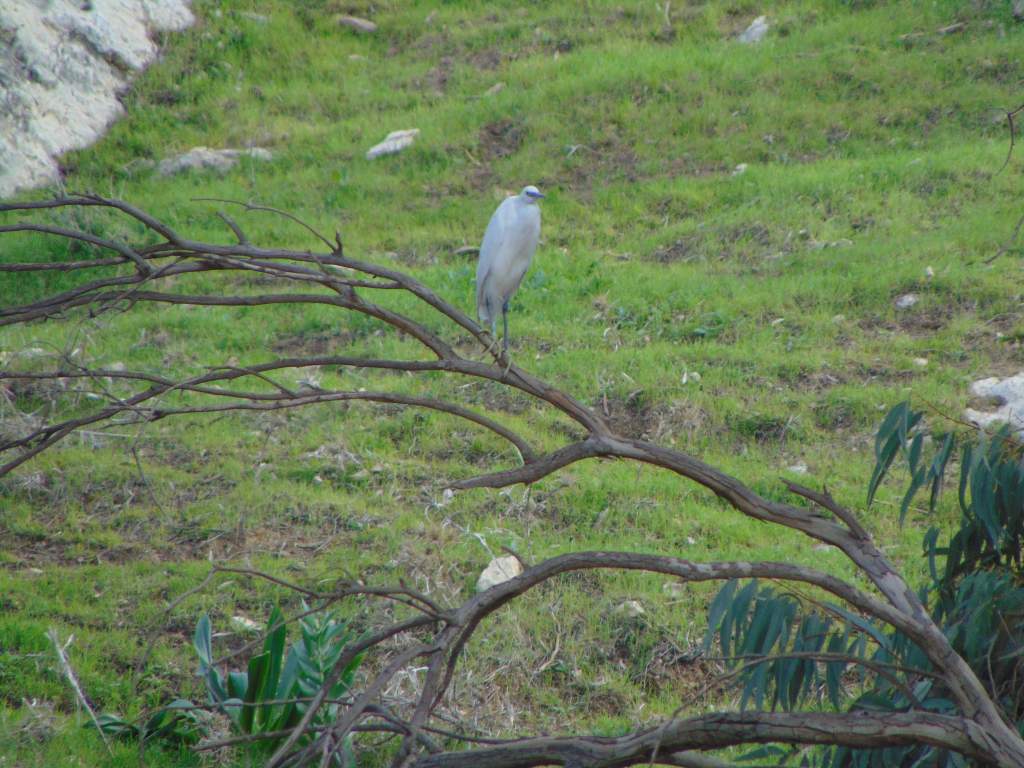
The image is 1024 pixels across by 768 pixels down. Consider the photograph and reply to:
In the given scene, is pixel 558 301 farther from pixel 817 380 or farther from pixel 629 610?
pixel 629 610

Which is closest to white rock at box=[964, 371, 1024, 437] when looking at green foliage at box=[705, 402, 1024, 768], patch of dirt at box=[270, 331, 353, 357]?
green foliage at box=[705, 402, 1024, 768]

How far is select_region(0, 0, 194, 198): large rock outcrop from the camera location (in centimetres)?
969

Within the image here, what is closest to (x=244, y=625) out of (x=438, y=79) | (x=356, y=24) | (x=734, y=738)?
(x=734, y=738)

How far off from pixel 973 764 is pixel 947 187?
632 cm

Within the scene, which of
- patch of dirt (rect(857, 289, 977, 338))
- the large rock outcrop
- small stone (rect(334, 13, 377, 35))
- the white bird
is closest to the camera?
the white bird

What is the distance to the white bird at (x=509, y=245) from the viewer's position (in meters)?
6.36

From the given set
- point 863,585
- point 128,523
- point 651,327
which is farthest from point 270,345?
point 863,585

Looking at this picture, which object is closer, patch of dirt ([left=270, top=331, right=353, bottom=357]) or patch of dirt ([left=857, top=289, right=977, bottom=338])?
patch of dirt ([left=857, top=289, right=977, bottom=338])

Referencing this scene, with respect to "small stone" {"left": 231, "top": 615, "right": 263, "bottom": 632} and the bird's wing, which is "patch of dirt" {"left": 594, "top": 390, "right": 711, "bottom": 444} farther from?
"small stone" {"left": 231, "top": 615, "right": 263, "bottom": 632}

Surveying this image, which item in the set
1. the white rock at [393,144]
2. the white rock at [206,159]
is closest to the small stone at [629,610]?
the white rock at [393,144]

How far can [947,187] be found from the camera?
832 centimetres

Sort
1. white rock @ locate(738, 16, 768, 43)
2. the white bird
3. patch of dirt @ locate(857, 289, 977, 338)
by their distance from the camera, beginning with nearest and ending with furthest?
the white bird
patch of dirt @ locate(857, 289, 977, 338)
white rock @ locate(738, 16, 768, 43)

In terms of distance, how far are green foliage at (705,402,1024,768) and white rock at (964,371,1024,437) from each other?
9.54 feet

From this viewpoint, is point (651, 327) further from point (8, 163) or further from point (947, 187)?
point (8, 163)
